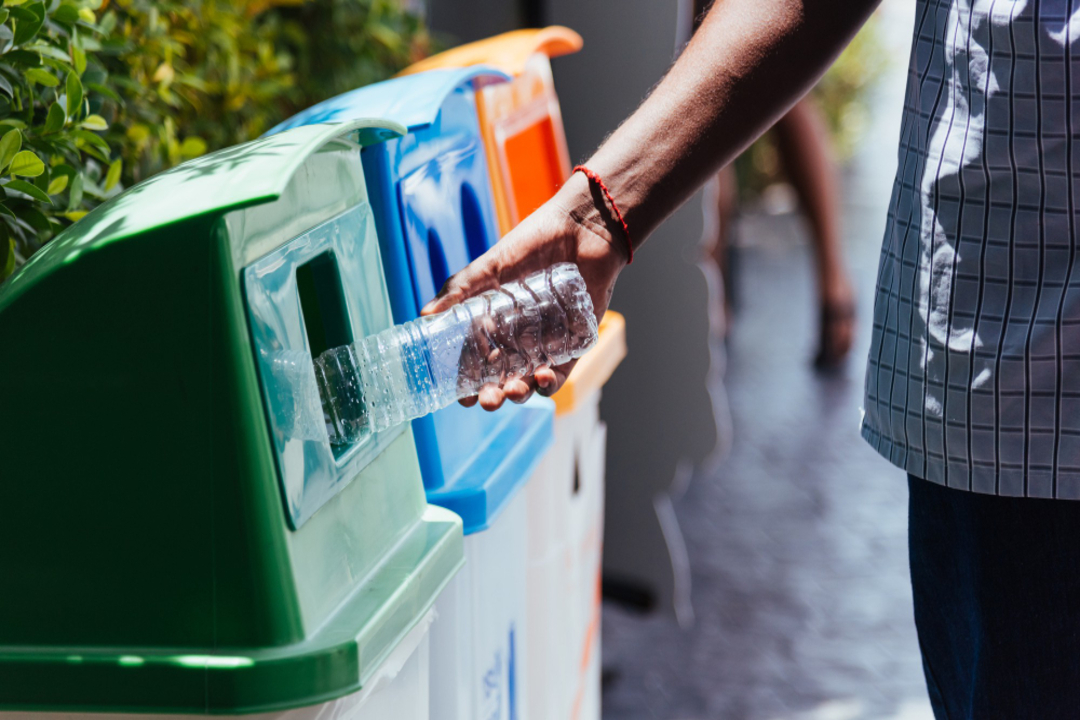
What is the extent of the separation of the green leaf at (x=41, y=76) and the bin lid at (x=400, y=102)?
340 mm

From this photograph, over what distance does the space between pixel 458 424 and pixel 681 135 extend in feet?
1.76

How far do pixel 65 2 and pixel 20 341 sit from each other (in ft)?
1.82

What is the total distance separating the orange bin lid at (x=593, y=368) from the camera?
6.93 feet

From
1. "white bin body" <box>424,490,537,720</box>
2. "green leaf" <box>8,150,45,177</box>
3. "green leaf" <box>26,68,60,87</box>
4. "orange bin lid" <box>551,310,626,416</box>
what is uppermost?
"green leaf" <box>26,68,60,87</box>

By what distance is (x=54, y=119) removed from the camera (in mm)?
1391

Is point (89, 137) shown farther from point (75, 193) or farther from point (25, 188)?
point (25, 188)

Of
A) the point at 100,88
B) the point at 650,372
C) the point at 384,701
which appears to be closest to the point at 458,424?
the point at 384,701

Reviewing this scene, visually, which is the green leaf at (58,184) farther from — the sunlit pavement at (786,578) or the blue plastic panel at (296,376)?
the sunlit pavement at (786,578)

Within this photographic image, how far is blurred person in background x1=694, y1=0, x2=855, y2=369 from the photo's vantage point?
5734 mm

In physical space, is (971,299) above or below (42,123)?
below

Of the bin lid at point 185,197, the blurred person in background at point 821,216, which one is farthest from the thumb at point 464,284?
the blurred person in background at point 821,216

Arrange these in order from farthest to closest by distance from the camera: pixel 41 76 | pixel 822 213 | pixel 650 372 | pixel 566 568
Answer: pixel 822 213 → pixel 650 372 → pixel 566 568 → pixel 41 76

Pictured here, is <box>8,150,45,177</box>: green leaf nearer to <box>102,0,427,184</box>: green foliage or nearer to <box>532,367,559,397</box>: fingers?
<box>102,0,427,184</box>: green foliage

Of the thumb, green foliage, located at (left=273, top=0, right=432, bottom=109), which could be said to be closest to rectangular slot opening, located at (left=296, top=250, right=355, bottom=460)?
the thumb
